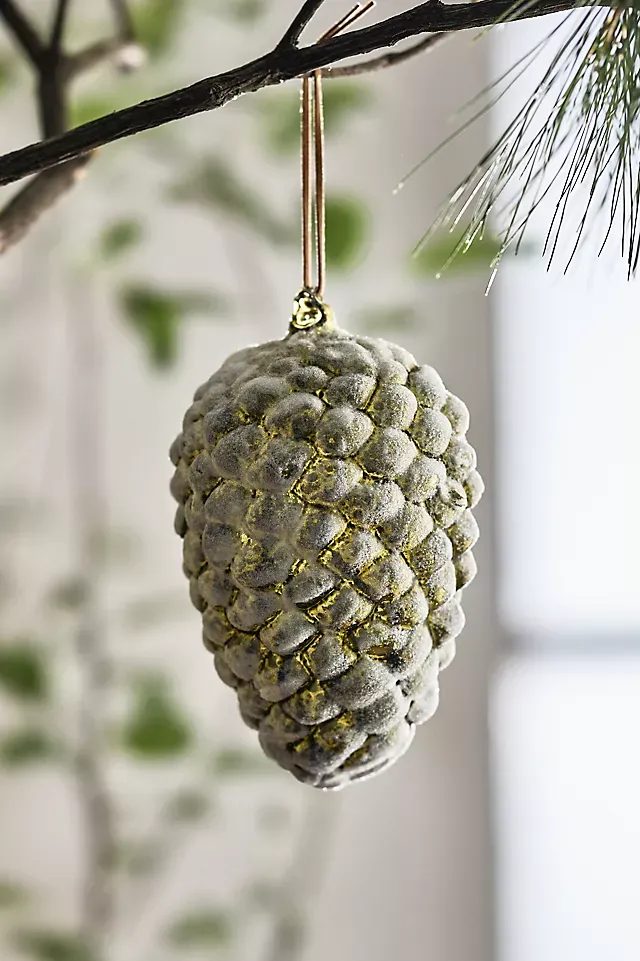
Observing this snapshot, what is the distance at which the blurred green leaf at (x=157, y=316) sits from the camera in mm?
1168

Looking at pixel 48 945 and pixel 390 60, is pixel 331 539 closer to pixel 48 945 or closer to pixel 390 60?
pixel 390 60

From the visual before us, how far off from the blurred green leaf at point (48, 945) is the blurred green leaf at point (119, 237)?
74 cm

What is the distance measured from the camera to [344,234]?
3.74 ft

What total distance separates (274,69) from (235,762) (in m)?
0.97

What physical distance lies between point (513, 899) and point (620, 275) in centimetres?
74

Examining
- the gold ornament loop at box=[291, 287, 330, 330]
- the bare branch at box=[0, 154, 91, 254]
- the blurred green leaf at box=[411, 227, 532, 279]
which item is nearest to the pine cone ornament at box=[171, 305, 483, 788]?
the gold ornament loop at box=[291, 287, 330, 330]

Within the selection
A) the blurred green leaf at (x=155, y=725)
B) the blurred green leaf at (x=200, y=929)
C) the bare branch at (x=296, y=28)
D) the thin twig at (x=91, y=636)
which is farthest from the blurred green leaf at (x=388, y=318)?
the bare branch at (x=296, y=28)

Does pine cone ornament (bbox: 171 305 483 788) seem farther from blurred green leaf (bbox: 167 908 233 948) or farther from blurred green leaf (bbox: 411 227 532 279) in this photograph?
blurred green leaf (bbox: 167 908 233 948)

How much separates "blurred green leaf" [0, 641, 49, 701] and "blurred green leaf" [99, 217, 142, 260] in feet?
1.43

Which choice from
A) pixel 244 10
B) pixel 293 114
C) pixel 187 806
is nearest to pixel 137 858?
pixel 187 806

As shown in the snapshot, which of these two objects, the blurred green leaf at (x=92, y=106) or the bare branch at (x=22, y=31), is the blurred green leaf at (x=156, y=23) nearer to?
the blurred green leaf at (x=92, y=106)

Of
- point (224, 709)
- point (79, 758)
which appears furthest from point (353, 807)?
point (79, 758)

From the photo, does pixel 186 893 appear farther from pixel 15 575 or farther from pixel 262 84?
pixel 262 84

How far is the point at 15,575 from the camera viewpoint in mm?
1153
